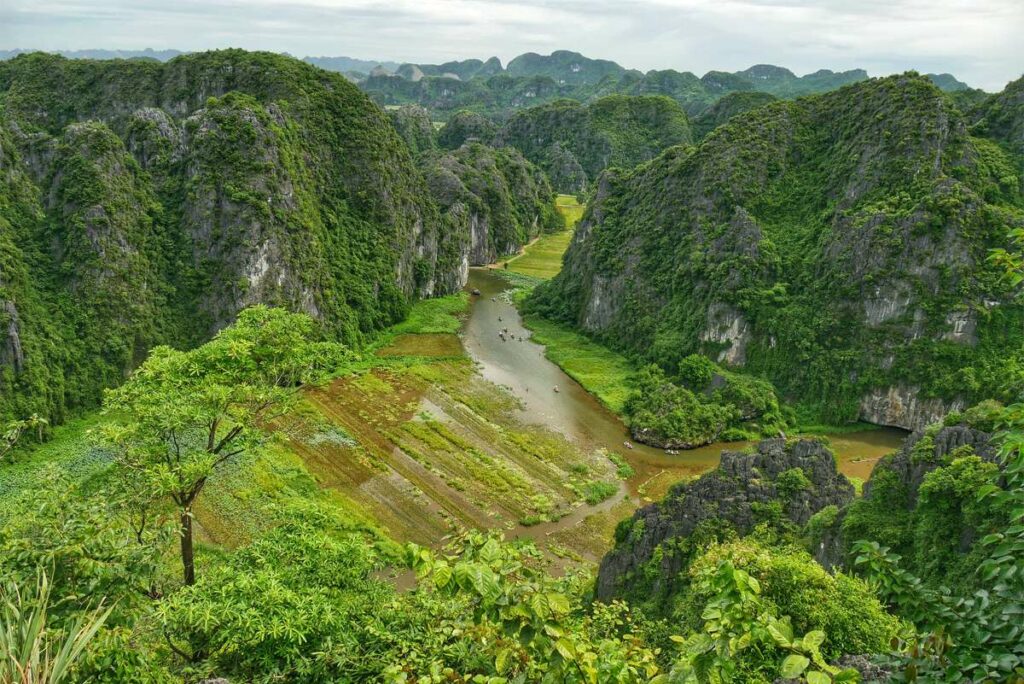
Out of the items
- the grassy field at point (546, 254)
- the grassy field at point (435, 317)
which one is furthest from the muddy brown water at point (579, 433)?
the grassy field at point (546, 254)

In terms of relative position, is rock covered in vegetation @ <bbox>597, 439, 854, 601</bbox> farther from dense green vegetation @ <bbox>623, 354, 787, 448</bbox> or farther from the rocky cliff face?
dense green vegetation @ <bbox>623, 354, 787, 448</bbox>

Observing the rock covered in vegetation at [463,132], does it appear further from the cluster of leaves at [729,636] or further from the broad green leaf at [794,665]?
the broad green leaf at [794,665]

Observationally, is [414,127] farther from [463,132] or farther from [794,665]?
[794,665]

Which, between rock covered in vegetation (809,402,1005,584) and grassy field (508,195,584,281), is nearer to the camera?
rock covered in vegetation (809,402,1005,584)

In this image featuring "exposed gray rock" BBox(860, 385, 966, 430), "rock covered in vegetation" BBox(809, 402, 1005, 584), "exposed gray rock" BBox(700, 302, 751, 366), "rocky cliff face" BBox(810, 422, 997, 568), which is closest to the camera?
"rock covered in vegetation" BBox(809, 402, 1005, 584)

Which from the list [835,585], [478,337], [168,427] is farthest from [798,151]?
[168,427]

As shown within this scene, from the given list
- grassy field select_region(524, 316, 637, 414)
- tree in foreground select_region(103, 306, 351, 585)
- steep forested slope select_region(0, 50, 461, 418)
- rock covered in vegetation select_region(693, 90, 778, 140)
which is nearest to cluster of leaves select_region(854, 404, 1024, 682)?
tree in foreground select_region(103, 306, 351, 585)

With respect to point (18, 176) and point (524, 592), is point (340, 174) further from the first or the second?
point (524, 592)
